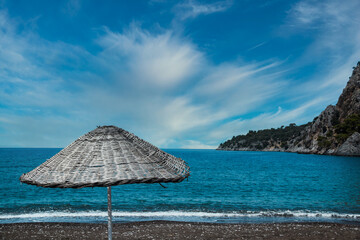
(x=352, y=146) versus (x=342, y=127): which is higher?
(x=342, y=127)

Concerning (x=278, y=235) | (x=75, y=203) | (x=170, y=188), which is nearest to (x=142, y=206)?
(x=75, y=203)

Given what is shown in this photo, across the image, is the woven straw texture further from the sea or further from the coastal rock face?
the coastal rock face

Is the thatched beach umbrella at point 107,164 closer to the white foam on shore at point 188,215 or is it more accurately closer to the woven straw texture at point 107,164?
the woven straw texture at point 107,164

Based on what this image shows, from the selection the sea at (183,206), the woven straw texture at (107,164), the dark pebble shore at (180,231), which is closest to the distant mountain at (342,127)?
the sea at (183,206)

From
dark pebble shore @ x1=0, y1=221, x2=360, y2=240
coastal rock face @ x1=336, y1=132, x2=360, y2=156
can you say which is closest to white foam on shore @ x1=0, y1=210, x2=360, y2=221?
dark pebble shore @ x1=0, y1=221, x2=360, y2=240

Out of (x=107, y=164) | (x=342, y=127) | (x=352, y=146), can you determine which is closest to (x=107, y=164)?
(x=107, y=164)

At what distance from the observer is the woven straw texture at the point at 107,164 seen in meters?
4.96

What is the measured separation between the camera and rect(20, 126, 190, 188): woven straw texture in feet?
16.3

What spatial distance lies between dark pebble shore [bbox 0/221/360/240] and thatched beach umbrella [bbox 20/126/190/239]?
→ 789 cm

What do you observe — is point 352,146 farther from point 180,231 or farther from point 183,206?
point 180,231

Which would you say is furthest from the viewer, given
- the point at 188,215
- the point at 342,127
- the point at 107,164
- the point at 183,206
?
the point at 342,127

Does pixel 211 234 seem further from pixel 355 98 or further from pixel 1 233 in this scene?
pixel 355 98

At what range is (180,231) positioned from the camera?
13.3 metres

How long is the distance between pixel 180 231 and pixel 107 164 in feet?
31.4
